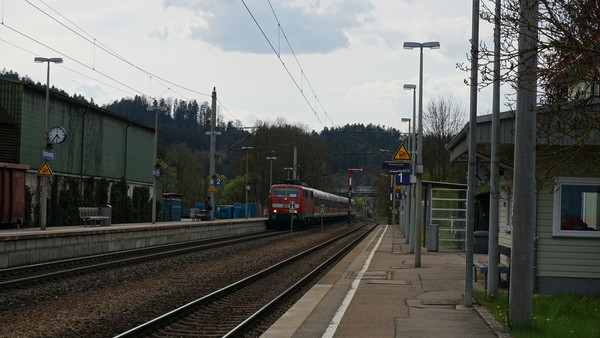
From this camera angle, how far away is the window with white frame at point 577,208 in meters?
14.8

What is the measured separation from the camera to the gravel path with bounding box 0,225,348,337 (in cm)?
1060

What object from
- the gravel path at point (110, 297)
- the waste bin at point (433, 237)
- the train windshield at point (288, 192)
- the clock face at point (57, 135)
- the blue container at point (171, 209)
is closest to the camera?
the gravel path at point (110, 297)

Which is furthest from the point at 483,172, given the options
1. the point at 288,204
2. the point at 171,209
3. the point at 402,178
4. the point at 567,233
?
the point at 171,209

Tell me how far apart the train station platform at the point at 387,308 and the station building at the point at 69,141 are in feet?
46.7

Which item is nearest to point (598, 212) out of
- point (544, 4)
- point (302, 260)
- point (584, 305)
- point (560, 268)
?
point (560, 268)

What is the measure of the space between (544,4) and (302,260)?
17314 mm

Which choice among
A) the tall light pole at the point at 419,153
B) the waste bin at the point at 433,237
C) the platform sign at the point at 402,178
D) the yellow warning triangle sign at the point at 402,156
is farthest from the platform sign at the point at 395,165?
the waste bin at the point at 433,237

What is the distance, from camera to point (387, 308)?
41.3 feet

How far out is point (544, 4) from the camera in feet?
28.5

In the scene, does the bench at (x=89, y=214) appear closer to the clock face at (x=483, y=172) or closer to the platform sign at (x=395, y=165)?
the platform sign at (x=395, y=165)

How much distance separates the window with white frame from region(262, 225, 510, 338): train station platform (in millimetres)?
2479

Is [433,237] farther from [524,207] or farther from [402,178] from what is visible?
[524,207]

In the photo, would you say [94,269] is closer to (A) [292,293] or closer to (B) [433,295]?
(A) [292,293]

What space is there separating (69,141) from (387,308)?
1265 inches
